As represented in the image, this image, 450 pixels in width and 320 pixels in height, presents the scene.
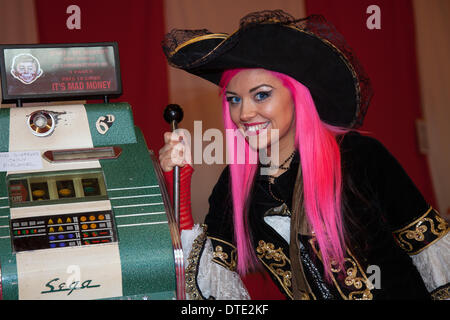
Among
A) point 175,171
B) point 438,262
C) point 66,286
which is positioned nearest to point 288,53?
point 175,171

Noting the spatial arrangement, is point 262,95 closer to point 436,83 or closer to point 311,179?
point 311,179

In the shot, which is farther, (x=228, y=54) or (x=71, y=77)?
(x=71, y=77)

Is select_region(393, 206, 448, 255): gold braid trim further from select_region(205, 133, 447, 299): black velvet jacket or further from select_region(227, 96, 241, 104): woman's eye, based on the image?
select_region(227, 96, 241, 104): woman's eye

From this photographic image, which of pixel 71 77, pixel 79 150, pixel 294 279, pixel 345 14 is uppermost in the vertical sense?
pixel 345 14

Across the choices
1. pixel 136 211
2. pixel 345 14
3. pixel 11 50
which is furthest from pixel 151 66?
pixel 136 211

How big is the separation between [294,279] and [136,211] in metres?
0.51

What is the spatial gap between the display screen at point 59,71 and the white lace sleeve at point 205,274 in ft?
1.72

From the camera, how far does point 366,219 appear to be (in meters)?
1.50

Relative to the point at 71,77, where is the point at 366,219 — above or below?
below

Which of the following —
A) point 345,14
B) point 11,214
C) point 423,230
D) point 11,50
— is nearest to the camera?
point 11,214

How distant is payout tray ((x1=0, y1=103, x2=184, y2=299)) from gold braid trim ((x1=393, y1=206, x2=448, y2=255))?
0.65 metres

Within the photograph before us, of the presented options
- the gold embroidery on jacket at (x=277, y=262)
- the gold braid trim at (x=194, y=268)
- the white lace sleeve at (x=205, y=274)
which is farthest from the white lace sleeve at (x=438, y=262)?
the gold braid trim at (x=194, y=268)

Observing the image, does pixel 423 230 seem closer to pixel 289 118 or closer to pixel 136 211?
pixel 289 118

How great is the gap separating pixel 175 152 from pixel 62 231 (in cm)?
42
